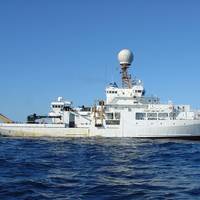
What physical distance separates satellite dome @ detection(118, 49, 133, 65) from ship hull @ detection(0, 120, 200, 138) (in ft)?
45.3

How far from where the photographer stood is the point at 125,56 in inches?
3243

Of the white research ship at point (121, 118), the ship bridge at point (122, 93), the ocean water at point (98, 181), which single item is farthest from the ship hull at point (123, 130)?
the ocean water at point (98, 181)

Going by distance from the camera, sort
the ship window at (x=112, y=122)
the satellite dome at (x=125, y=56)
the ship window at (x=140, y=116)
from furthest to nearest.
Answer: the satellite dome at (x=125, y=56) < the ship window at (x=112, y=122) < the ship window at (x=140, y=116)

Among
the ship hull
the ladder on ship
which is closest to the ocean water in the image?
the ship hull

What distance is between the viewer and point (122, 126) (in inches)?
2990

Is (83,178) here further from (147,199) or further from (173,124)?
(173,124)

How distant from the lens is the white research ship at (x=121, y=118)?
241 ft

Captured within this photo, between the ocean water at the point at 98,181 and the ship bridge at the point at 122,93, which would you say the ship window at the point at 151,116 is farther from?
the ocean water at the point at 98,181

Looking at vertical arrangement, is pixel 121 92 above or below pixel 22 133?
above

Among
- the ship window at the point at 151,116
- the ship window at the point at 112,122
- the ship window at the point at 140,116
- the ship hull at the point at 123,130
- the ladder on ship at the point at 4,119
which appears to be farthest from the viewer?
the ladder on ship at the point at 4,119

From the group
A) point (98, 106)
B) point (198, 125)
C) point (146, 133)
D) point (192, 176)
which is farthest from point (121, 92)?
point (192, 176)

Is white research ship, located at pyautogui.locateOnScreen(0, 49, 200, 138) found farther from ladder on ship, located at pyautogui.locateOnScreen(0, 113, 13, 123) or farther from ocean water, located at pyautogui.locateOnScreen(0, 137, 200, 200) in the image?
ocean water, located at pyautogui.locateOnScreen(0, 137, 200, 200)

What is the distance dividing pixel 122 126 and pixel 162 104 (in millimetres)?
8291

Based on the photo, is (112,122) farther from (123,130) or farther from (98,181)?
(98,181)
